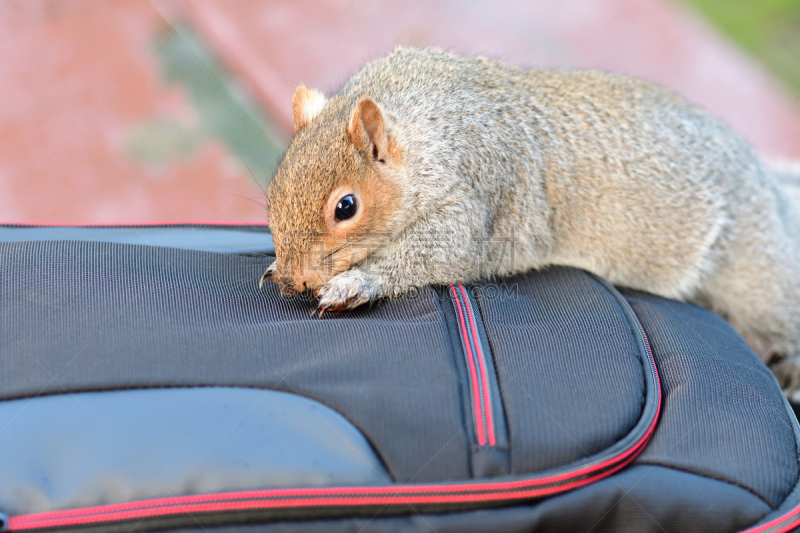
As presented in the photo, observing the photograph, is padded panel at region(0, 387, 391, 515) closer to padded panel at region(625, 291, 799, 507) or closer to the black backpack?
the black backpack

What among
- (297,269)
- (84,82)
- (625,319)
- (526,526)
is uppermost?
→ (625,319)

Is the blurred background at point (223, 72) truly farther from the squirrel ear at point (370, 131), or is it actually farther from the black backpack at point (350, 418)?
the black backpack at point (350, 418)

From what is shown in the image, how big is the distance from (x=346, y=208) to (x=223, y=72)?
2.88 meters

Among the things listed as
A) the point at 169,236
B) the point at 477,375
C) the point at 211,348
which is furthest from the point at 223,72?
the point at 477,375

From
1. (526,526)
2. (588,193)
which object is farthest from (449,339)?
(588,193)

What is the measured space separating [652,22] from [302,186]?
4.28 metres

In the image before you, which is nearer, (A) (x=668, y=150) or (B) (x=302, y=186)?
(B) (x=302, y=186)

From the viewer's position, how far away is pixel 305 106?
6.82ft

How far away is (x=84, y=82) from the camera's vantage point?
13.2ft

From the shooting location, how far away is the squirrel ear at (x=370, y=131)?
1.73 meters

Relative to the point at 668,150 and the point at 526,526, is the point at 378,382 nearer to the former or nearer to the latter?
the point at 526,526

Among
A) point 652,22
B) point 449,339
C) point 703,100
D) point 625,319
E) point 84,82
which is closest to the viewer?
point 449,339

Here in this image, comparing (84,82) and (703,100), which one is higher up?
(703,100)

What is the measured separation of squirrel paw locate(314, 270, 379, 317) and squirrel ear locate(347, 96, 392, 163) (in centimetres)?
36
